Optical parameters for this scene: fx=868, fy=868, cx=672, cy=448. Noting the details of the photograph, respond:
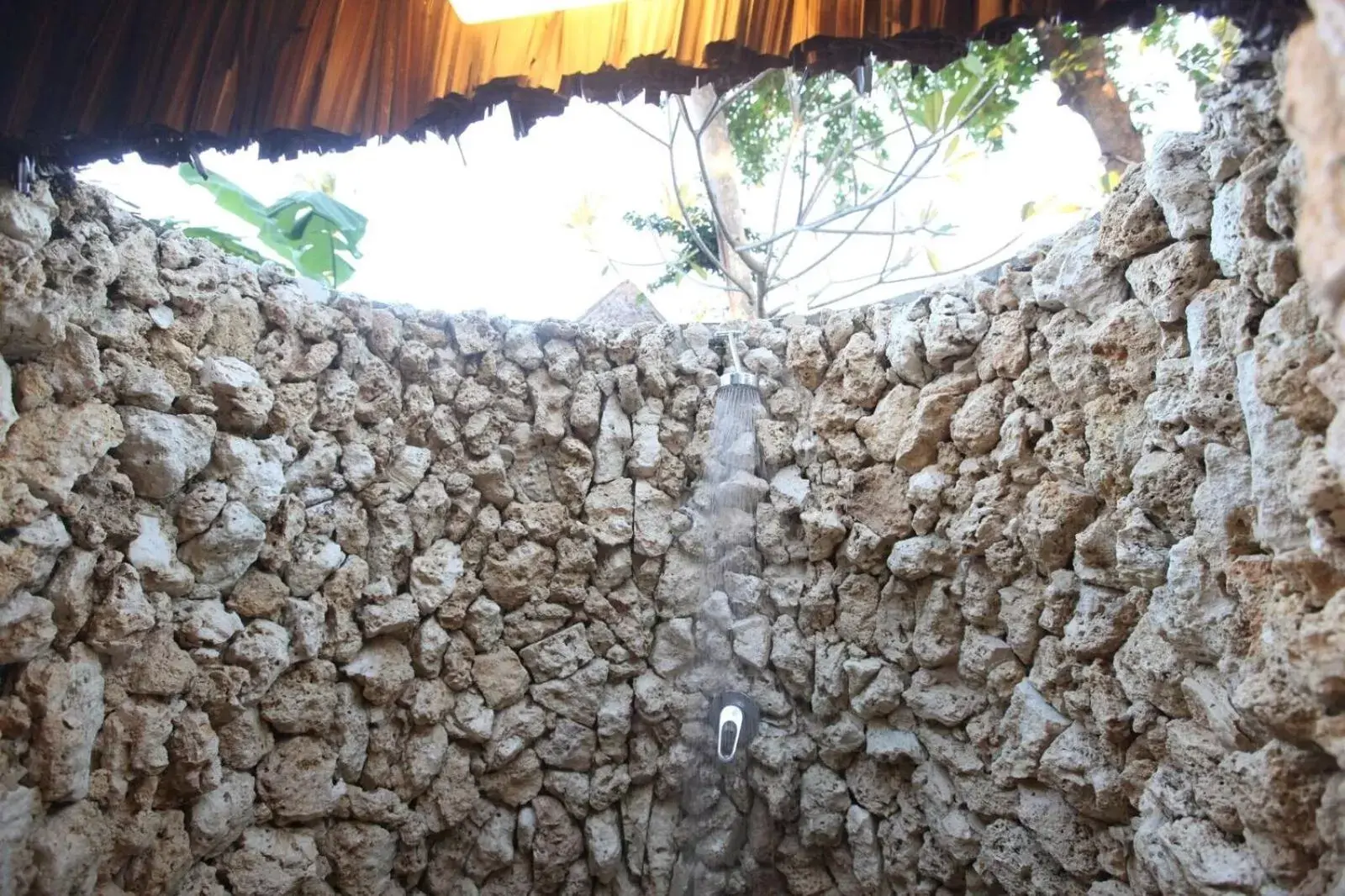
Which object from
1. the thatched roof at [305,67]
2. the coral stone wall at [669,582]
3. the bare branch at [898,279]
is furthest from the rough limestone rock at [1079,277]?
the bare branch at [898,279]

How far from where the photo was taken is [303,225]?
2982mm

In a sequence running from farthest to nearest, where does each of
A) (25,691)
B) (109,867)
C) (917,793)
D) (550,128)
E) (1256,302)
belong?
1. (550,128)
2. (917,793)
3. (109,867)
4. (25,691)
5. (1256,302)

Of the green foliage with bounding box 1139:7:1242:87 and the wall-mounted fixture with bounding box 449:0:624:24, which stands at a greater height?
the green foliage with bounding box 1139:7:1242:87

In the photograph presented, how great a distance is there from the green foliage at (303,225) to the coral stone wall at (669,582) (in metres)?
0.64

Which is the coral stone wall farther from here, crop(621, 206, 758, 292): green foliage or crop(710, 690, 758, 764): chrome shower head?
crop(621, 206, 758, 292): green foliage

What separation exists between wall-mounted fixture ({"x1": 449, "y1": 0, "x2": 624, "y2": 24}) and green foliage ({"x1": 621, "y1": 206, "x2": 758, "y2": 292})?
2.52 meters

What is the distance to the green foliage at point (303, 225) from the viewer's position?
290 centimetres

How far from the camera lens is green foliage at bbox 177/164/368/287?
Answer: 2.90 m

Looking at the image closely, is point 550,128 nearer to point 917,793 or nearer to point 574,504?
point 574,504

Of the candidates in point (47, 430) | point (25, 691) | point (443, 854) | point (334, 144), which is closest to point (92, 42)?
point (334, 144)

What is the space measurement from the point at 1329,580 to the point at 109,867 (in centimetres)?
237

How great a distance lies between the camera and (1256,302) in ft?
4.92

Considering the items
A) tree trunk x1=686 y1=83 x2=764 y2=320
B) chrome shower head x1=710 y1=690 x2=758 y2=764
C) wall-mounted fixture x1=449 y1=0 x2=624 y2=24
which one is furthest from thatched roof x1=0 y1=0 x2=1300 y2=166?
tree trunk x1=686 y1=83 x2=764 y2=320

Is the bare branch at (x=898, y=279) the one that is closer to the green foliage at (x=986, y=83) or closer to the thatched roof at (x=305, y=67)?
the green foliage at (x=986, y=83)
